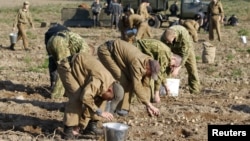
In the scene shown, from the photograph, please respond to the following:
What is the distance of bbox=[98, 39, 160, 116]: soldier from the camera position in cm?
758

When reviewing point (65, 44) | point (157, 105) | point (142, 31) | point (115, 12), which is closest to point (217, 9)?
point (115, 12)

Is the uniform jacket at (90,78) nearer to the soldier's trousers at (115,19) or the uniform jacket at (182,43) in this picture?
the uniform jacket at (182,43)

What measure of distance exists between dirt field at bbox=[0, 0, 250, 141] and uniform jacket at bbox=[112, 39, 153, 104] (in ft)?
2.85

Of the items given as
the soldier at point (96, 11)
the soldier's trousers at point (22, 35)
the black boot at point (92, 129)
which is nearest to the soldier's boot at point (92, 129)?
the black boot at point (92, 129)

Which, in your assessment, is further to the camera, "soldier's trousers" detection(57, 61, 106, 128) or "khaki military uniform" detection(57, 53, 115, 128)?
"soldier's trousers" detection(57, 61, 106, 128)

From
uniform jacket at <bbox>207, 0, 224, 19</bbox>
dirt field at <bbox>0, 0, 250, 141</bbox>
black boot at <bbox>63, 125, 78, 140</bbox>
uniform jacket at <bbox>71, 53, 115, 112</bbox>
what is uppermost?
uniform jacket at <bbox>207, 0, 224, 19</bbox>

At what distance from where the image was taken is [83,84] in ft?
25.0

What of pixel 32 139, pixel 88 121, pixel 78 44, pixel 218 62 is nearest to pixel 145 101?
pixel 88 121

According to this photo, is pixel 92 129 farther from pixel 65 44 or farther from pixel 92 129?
pixel 65 44

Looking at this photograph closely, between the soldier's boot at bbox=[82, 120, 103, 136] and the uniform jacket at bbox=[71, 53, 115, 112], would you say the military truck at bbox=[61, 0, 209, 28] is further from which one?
the uniform jacket at bbox=[71, 53, 115, 112]

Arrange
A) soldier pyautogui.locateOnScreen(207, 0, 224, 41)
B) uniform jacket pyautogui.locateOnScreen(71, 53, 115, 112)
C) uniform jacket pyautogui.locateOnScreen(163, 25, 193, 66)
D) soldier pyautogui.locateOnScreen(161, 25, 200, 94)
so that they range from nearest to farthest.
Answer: uniform jacket pyautogui.locateOnScreen(71, 53, 115, 112) → soldier pyautogui.locateOnScreen(161, 25, 200, 94) → uniform jacket pyautogui.locateOnScreen(163, 25, 193, 66) → soldier pyautogui.locateOnScreen(207, 0, 224, 41)

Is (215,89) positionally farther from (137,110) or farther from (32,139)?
(32,139)

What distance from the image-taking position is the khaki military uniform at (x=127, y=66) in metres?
7.61

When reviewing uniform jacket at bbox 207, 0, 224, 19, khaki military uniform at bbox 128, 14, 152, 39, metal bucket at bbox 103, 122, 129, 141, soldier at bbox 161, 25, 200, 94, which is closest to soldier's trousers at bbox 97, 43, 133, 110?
metal bucket at bbox 103, 122, 129, 141
